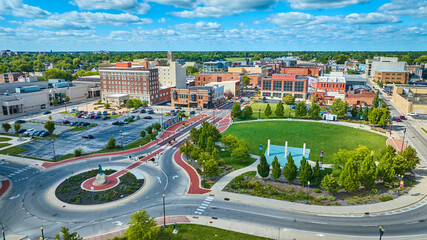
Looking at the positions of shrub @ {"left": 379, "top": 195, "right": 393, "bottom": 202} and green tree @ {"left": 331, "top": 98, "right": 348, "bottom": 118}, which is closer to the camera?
shrub @ {"left": 379, "top": 195, "right": 393, "bottom": 202}

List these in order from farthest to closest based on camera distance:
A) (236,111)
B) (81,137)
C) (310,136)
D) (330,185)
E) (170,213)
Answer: (236,111)
(81,137)
(310,136)
(330,185)
(170,213)

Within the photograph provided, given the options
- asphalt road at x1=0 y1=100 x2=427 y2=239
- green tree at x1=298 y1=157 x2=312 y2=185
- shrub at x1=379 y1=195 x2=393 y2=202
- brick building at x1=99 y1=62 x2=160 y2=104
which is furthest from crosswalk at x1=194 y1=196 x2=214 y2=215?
brick building at x1=99 y1=62 x2=160 y2=104

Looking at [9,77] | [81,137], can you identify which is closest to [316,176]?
[81,137]

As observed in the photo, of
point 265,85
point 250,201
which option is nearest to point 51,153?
point 250,201

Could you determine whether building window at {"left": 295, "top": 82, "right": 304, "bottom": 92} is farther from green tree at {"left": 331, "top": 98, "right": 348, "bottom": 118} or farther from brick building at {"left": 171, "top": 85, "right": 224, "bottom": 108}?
brick building at {"left": 171, "top": 85, "right": 224, "bottom": 108}

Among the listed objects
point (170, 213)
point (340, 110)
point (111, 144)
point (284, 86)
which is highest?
point (284, 86)

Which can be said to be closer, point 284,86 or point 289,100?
point 289,100

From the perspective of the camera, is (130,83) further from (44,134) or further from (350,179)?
(350,179)

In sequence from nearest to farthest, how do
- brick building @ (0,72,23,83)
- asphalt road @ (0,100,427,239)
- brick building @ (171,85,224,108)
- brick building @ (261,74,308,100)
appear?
asphalt road @ (0,100,427,239)
brick building @ (171,85,224,108)
brick building @ (261,74,308,100)
brick building @ (0,72,23,83)
